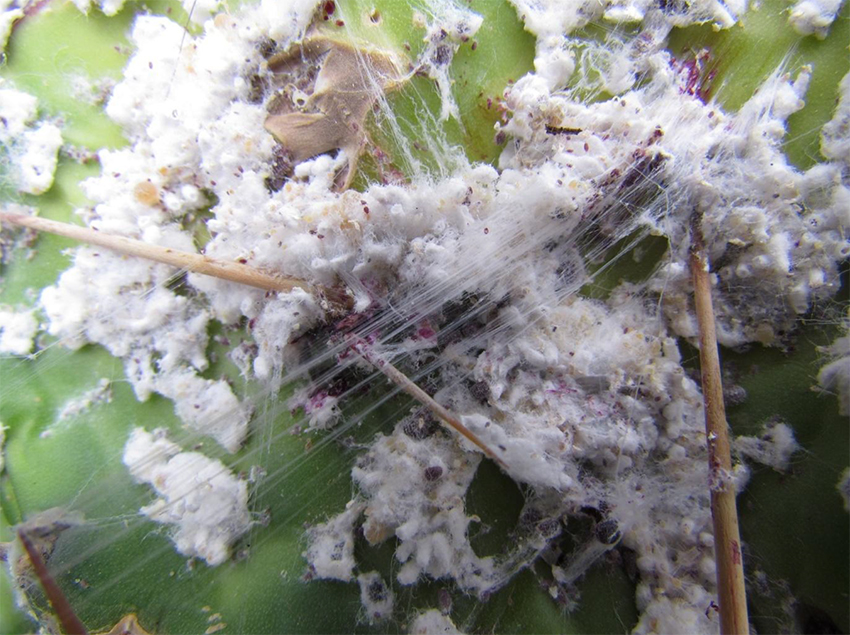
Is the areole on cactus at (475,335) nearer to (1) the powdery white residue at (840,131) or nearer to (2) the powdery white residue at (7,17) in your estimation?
(1) the powdery white residue at (840,131)

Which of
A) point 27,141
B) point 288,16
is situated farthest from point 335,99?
point 27,141

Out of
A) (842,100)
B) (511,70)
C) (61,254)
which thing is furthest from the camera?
(61,254)

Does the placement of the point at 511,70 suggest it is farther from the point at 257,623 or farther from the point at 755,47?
the point at 257,623

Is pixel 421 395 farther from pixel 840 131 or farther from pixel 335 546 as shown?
pixel 840 131

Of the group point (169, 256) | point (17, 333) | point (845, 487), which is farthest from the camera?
point (17, 333)

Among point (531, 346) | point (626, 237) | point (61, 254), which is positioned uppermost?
point (61, 254)

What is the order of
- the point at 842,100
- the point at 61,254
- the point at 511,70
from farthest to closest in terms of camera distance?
the point at 61,254 → the point at 511,70 → the point at 842,100

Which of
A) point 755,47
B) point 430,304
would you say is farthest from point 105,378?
point 755,47

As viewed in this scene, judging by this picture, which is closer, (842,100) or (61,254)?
(842,100)
